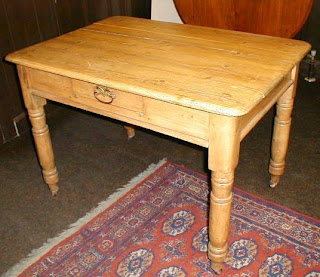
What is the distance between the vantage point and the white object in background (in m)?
2.60

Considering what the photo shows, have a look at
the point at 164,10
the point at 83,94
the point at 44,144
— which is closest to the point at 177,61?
the point at 83,94

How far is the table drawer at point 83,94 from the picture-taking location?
4.41ft

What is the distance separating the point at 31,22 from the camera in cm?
225

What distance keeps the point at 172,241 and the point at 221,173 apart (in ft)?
1.69

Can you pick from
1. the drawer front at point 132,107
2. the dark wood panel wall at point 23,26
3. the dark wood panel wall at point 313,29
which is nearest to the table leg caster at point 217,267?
the drawer front at point 132,107

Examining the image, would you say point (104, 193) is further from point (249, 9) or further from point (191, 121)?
point (249, 9)

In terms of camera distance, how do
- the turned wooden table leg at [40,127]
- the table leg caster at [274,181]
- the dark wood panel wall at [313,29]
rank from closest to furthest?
the turned wooden table leg at [40,127], the table leg caster at [274,181], the dark wood panel wall at [313,29]

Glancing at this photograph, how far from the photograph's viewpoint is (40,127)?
5.59 feet

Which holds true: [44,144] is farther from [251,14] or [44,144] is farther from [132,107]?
[251,14]

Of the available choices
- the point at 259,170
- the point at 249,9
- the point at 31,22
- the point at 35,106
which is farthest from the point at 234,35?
the point at 31,22

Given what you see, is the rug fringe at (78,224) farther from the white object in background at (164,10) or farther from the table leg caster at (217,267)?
the white object in background at (164,10)

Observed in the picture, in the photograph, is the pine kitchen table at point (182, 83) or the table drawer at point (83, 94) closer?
the pine kitchen table at point (182, 83)

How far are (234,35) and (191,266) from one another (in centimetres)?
92

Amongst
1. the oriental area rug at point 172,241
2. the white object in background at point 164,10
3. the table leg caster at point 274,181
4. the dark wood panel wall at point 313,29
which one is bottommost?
the oriental area rug at point 172,241
